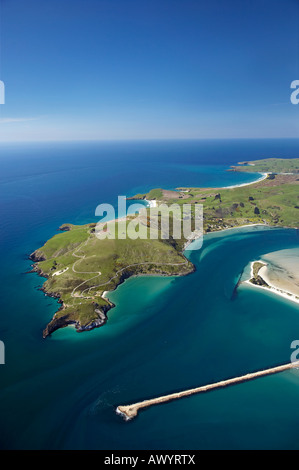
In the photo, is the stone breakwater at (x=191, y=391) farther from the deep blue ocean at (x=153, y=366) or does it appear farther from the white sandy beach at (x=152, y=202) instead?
the white sandy beach at (x=152, y=202)

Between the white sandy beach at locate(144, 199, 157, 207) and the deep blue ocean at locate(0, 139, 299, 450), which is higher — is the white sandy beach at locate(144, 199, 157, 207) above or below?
above

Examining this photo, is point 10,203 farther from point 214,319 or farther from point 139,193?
point 214,319

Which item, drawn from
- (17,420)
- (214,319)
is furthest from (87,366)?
(214,319)

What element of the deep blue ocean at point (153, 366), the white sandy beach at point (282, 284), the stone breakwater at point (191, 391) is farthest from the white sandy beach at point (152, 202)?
the stone breakwater at point (191, 391)

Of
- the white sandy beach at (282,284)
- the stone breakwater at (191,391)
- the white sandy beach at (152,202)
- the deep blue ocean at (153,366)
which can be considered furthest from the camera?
the white sandy beach at (152,202)

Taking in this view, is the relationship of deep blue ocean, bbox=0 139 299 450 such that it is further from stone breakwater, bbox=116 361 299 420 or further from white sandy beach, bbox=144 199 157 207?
white sandy beach, bbox=144 199 157 207

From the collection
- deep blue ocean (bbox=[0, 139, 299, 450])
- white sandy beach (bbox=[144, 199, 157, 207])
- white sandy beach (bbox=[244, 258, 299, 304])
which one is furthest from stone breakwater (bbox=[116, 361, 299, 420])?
white sandy beach (bbox=[144, 199, 157, 207])

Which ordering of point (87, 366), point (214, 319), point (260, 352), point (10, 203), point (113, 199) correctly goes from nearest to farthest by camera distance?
point (87, 366), point (260, 352), point (214, 319), point (10, 203), point (113, 199)

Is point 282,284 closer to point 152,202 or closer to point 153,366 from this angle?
point 153,366

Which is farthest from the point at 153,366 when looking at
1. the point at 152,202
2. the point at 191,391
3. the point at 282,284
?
the point at 152,202
